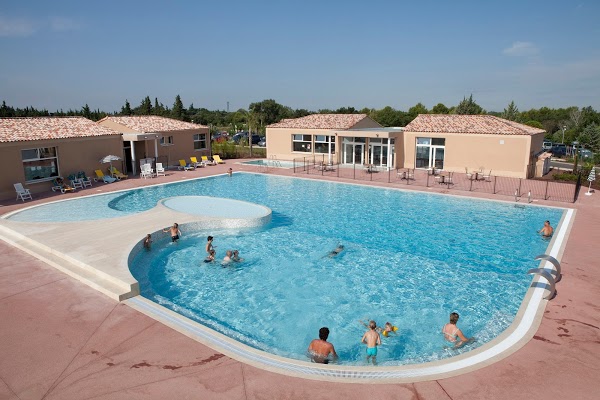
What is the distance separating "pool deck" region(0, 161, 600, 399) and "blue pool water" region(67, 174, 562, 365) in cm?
160

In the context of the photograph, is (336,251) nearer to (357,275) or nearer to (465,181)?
(357,275)

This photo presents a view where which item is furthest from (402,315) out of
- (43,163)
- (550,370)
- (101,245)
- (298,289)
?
(43,163)

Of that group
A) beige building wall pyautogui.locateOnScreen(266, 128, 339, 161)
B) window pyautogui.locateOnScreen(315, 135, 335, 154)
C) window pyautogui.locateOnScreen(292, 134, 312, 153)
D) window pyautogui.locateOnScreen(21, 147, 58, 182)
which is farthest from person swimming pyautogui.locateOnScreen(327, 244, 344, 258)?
window pyautogui.locateOnScreen(292, 134, 312, 153)

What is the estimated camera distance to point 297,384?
21.7 ft

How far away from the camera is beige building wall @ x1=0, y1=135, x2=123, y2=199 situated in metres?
21.1

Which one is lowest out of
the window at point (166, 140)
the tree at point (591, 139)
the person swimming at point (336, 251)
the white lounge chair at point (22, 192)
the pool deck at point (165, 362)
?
the person swimming at point (336, 251)

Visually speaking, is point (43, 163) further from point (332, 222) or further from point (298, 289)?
point (298, 289)

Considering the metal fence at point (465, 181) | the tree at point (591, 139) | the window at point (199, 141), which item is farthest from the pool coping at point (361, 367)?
the tree at point (591, 139)

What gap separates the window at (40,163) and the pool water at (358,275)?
6205 millimetres

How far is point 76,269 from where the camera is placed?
37.6 feet

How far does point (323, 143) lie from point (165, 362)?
29.4 meters

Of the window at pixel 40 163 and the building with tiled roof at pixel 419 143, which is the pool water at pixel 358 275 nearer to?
the window at pixel 40 163

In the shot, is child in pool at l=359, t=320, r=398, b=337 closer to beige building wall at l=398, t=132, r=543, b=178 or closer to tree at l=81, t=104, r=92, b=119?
beige building wall at l=398, t=132, r=543, b=178

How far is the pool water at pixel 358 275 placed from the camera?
32.2ft
